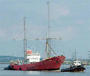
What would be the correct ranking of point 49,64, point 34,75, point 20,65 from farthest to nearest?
point 20,65 → point 49,64 → point 34,75

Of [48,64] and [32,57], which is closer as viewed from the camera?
[48,64]

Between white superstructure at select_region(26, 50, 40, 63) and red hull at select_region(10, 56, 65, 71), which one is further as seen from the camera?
white superstructure at select_region(26, 50, 40, 63)

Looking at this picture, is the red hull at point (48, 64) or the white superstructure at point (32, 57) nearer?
the red hull at point (48, 64)

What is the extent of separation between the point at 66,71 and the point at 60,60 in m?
6.82

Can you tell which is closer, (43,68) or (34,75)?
(34,75)

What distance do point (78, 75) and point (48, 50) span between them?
730 inches

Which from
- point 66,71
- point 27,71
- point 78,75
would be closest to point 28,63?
point 27,71

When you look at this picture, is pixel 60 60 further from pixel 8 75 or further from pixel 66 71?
pixel 8 75

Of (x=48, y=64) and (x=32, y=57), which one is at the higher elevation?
(x=32, y=57)

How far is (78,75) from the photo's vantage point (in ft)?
443

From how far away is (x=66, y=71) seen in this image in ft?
502

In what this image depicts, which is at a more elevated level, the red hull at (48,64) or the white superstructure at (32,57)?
the white superstructure at (32,57)

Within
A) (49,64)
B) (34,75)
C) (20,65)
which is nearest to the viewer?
(34,75)

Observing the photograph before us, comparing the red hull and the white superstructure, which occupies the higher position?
the white superstructure
